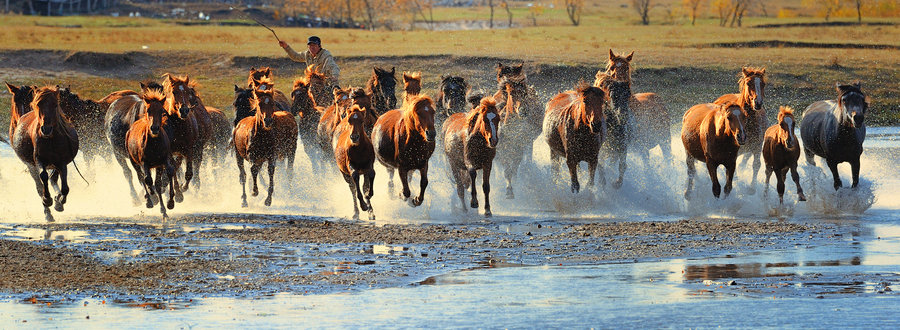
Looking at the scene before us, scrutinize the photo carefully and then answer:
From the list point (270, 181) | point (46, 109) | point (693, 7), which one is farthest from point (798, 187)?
point (693, 7)

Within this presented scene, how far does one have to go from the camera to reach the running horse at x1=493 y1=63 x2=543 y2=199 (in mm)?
18797

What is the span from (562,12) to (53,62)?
81903 millimetres

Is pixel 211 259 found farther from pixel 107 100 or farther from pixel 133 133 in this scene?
pixel 107 100

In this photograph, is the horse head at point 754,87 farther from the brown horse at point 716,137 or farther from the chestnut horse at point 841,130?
the chestnut horse at point 841,130

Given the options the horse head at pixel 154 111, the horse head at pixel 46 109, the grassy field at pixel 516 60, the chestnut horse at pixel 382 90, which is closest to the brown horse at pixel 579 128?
the chestnut horse at pixel 382 90

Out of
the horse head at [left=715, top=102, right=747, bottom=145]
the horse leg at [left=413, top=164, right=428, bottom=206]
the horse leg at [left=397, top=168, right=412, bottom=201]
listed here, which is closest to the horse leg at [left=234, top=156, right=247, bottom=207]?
the horse leg at [left=397, top=168, right=412, bottom=201]

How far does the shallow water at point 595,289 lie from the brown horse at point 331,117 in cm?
140

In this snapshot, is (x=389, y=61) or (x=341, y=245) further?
(x=389, y=61)

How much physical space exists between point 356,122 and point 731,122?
4910mm

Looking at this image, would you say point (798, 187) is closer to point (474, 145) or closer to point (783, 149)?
point (783, 149)

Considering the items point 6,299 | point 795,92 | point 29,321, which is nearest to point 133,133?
point 6,299

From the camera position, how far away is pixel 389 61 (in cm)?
3916

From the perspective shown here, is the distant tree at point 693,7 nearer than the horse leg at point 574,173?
No

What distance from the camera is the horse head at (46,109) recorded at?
16156 mm
